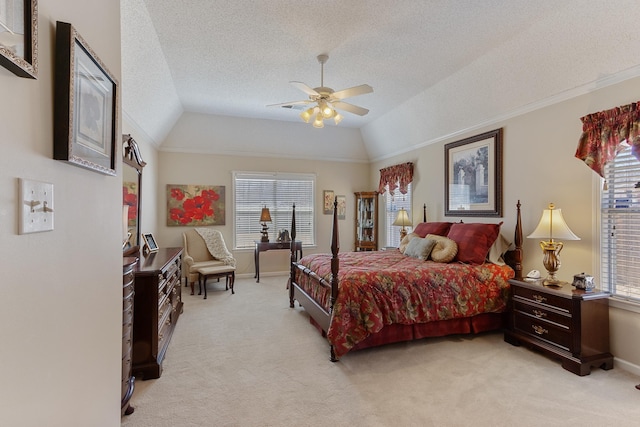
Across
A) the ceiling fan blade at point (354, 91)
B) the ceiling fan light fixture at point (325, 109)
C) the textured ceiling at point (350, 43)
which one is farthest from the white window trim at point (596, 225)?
the ceiling fan light fixture at point (325, 109)

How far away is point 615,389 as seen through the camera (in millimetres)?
2389

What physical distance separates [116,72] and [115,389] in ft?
4.34

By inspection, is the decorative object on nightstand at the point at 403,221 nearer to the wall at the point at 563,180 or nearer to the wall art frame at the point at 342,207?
the wall at the point at 563,180

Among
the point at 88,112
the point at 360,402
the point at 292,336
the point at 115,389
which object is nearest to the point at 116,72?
the point at 88,112

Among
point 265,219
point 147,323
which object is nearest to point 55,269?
point 147,323

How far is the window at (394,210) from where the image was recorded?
5748 millimetres

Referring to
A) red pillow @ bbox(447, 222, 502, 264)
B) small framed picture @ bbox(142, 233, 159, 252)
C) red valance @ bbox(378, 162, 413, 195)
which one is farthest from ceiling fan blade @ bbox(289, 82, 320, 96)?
Answer: red valance @ bbox(378, 162, 413, 195)

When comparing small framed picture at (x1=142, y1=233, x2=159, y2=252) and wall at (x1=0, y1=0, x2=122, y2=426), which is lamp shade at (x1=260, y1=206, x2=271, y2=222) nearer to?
small framed picture at (x1=142, y1=233, x2=159, y2=252)

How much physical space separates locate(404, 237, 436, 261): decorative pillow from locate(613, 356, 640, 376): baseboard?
6.09 feet

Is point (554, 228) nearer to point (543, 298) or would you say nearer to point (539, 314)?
point (543, 298)

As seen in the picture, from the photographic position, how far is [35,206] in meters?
0.73

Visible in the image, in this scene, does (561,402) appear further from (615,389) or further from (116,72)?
(116,72)

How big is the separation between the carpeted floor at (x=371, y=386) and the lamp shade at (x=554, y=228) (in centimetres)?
113

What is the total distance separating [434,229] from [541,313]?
1717 millimetres
